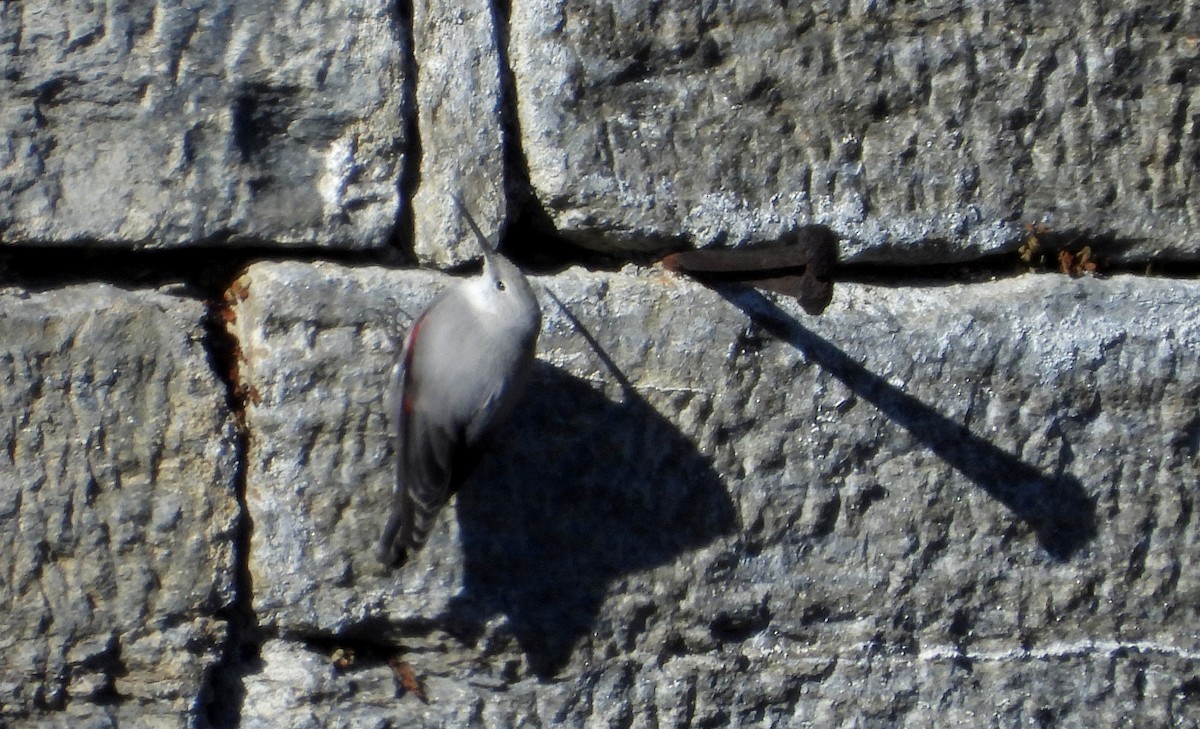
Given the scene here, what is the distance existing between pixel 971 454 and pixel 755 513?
0.39 metres

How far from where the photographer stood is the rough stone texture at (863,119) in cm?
211

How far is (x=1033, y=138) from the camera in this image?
219cm

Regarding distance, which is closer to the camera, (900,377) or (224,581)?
(224,581)

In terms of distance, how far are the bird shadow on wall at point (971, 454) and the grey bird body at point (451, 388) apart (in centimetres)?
39

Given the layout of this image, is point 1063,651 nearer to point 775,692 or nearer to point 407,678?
point 775,692

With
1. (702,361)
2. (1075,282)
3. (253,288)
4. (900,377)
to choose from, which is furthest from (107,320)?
(1075,282)

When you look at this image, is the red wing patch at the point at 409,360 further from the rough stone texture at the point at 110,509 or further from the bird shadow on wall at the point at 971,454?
the bird shadow on wall at the point at 971,454

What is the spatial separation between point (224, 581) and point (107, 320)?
1.46 ft

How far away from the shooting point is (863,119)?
2162 millimetres

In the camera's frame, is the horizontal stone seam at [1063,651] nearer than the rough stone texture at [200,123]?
No

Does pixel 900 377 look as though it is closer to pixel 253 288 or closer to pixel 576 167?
pixel 576 167

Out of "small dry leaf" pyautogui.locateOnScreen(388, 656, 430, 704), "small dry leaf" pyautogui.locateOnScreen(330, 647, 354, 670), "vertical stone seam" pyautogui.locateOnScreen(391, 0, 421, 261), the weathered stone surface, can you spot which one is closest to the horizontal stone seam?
the weathered stone surface

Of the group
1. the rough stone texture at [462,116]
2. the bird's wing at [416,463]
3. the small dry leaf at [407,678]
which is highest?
the rough stone texture at [462,116]

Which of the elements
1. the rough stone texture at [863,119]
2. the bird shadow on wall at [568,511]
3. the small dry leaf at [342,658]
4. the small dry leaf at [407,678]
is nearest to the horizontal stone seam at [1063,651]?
the bird shadow on wall at [568,511]
